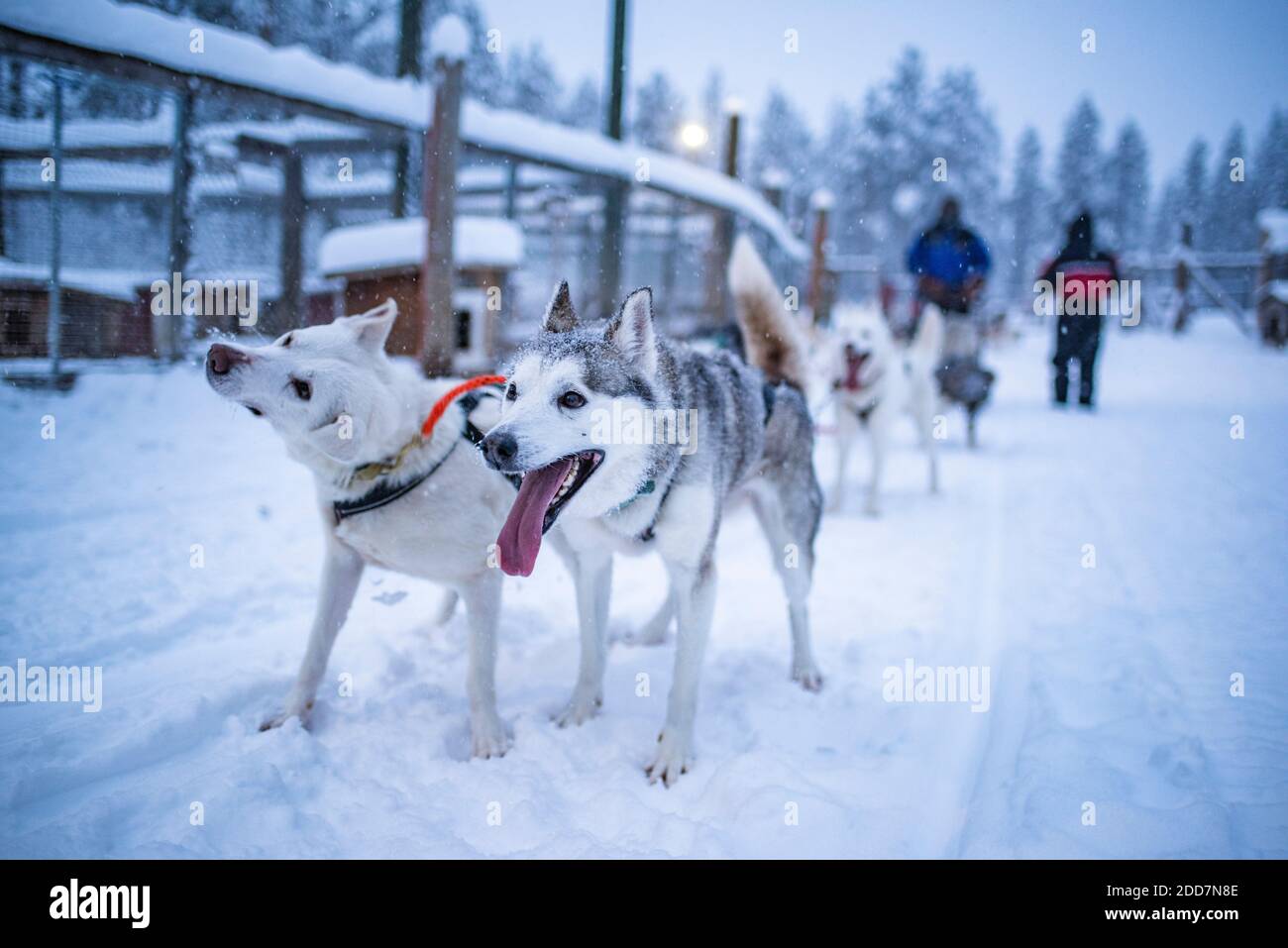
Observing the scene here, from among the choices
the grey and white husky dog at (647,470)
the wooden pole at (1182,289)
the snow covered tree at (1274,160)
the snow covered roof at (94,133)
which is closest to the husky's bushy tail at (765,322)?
the grey and white husky dog at (647,470)

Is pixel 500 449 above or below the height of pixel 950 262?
below

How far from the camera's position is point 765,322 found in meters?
3.28

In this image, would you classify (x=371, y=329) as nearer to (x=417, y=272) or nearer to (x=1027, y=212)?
(x=417, y=272)

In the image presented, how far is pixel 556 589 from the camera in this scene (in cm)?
348

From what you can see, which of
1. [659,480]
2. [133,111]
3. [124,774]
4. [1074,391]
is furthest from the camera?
[1074,391]

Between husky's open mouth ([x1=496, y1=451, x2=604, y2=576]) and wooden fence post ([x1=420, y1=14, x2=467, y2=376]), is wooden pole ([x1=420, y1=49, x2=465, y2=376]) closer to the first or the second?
wooden fence post ([x1=420, y1=14, x2=467, y2=376])

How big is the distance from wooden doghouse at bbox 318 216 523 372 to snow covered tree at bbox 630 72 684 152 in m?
26.1

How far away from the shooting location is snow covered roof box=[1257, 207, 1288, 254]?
11.0 metres

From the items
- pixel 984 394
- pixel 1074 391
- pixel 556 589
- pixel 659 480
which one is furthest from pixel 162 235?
pixel 1074 391

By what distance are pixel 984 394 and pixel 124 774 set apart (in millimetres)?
7908

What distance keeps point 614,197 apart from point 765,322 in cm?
509

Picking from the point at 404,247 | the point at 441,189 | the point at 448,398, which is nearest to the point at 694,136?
the point at 404,247
